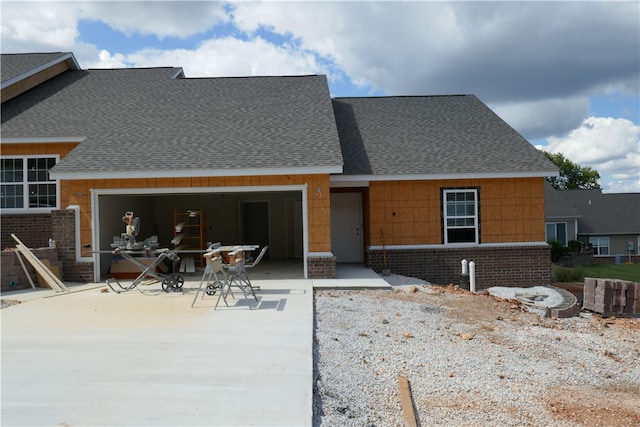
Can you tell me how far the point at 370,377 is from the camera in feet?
19.0

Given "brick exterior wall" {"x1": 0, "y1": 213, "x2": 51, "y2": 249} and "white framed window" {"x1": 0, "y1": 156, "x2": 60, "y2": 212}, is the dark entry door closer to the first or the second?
"white framed window" {"x1": 0, "y1": 156, "x2": 60, "y2": 212}

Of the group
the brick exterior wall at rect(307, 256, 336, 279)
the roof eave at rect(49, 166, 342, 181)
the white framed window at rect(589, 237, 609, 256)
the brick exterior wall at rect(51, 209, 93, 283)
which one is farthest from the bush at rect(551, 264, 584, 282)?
the white framed window at rect(589, 237, 609, 256)

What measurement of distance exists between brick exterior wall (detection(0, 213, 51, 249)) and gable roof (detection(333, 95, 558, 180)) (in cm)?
872

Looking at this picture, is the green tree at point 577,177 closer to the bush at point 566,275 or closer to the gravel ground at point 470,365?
the bush at point 566,275

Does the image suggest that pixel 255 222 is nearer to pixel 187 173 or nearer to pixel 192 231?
pixel 192 231

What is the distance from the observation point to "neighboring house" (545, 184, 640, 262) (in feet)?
114

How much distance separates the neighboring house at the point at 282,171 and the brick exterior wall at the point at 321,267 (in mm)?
34

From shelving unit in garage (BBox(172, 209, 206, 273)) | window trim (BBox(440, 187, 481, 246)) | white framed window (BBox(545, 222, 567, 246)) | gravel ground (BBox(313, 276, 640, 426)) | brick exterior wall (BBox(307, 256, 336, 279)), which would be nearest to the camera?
gravel ground (BBox(313, 276, 640, 426))

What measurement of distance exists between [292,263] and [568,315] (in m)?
8.56

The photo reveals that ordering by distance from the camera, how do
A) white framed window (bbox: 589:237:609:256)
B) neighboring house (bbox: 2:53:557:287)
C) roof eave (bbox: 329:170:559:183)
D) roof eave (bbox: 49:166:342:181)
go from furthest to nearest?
white framed window (bbox: 589:237:609:256) < roof eave (bbox: 329:170:559:183) < neighboring house (bbox: 2:53:557:287) < roof eave (bbox: 49:166:342:181)

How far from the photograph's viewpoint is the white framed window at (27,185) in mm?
14625

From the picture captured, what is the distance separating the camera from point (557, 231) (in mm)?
34812

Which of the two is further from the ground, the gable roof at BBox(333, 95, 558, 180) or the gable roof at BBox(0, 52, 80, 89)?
the gable roof at BBox(0, 52, 80, 89)

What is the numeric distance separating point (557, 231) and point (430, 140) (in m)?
22.9
